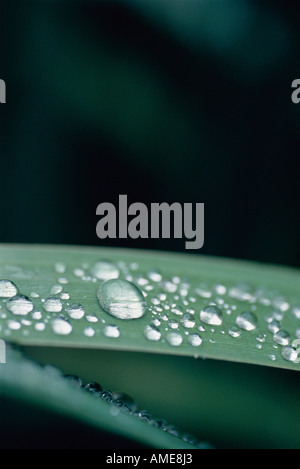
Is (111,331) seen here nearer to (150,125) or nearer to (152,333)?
(152,333)

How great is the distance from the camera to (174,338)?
0.78m

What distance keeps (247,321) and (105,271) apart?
298 millimetres

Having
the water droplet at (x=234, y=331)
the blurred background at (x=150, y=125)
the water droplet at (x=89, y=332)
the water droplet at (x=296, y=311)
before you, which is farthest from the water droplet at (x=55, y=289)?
the blurred background at (x=150, y=125)

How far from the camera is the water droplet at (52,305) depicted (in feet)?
2.57

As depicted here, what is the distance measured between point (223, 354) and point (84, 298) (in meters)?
0.27

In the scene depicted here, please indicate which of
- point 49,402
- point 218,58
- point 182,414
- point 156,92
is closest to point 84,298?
point 49,402

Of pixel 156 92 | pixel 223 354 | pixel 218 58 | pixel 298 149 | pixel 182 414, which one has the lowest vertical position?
pixel 182 414

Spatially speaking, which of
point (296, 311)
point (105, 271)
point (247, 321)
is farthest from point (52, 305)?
point (296, 311)

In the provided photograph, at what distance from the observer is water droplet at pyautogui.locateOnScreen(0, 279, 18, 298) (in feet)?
2.61

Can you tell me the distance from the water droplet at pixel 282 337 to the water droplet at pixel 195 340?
14cm

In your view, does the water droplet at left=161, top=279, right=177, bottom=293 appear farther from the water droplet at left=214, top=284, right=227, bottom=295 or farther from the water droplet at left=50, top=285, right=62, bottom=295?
the water droplet at left=50, top=285, right=62, bottom=295

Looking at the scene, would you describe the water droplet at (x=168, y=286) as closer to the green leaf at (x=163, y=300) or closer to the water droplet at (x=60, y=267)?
the green leaf at (x=163, y=300)

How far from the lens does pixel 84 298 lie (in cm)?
82
